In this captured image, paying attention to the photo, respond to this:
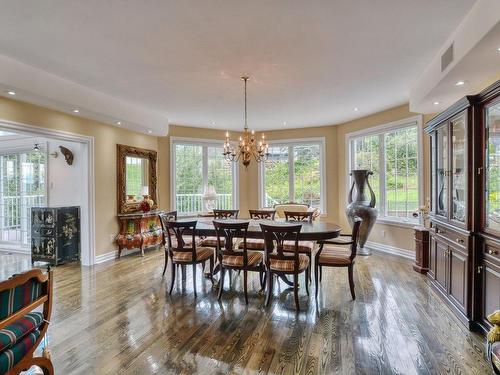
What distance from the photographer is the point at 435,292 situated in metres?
3.42

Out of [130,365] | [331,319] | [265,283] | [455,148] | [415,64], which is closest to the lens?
[130,365]

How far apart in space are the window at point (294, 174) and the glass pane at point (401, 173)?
1.64 metres

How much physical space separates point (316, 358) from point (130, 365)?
142 cm

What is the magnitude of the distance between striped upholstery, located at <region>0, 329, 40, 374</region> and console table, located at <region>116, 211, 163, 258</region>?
375cm

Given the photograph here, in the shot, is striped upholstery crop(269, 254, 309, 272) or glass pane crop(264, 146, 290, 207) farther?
glass pane crop(264, 146, 290, 207)

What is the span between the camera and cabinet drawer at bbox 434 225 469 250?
105 inches

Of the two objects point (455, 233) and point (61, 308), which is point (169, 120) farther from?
point (455, 233)

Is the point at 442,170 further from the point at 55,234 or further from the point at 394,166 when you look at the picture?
the point at 55,234

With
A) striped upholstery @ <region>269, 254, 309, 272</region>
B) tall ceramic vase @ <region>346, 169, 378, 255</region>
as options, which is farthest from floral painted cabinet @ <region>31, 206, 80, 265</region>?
tall ceramic vase @ <region>346, 169, 378, 255</region>

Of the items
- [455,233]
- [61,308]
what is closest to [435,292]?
[455,233]

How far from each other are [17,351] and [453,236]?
3712 mm

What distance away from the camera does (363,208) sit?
5.18m

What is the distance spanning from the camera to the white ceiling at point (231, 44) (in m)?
2.31

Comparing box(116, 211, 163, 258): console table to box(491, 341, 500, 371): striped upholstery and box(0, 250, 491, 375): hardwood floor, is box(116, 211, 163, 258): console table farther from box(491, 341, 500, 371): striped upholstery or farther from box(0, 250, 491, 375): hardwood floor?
box(491, 341, 500, 371): striped upholstery
